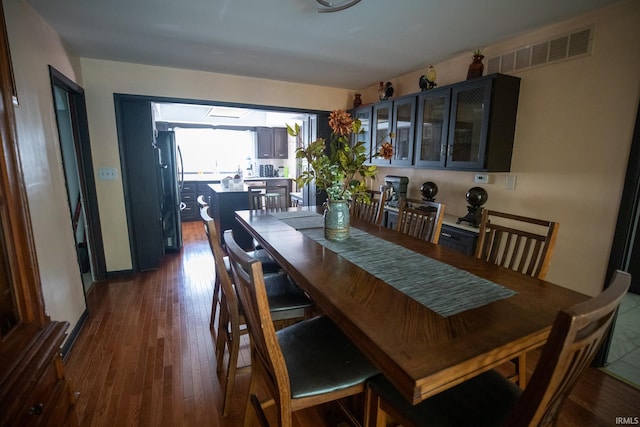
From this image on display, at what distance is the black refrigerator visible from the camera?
13.4ft

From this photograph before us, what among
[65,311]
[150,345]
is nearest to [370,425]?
[150,345]

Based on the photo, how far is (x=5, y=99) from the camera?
0.99 meters

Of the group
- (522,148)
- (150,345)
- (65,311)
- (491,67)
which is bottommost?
(150,345)

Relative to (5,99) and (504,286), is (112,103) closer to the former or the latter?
(5,99)

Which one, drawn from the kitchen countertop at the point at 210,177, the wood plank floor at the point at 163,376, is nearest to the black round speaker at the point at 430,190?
the wood plank floor at the point at 163,376

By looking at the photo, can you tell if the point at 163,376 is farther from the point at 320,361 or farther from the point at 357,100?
the point at 357,100

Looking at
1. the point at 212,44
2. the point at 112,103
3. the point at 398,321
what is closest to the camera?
the point at 398,321

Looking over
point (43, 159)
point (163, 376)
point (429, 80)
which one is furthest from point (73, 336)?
point (429, 80)

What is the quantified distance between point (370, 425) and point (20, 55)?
9.03ft

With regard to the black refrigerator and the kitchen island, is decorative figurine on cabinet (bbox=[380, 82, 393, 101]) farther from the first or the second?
the black refrigerator

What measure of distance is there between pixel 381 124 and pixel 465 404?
3127 millimetres

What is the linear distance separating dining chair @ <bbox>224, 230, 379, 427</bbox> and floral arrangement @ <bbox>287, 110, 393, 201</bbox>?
28.2 inches

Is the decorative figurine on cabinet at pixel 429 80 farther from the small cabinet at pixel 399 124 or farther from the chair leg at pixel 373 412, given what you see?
the chair leg at pixel 373 412

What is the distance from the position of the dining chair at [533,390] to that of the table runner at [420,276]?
285mm
